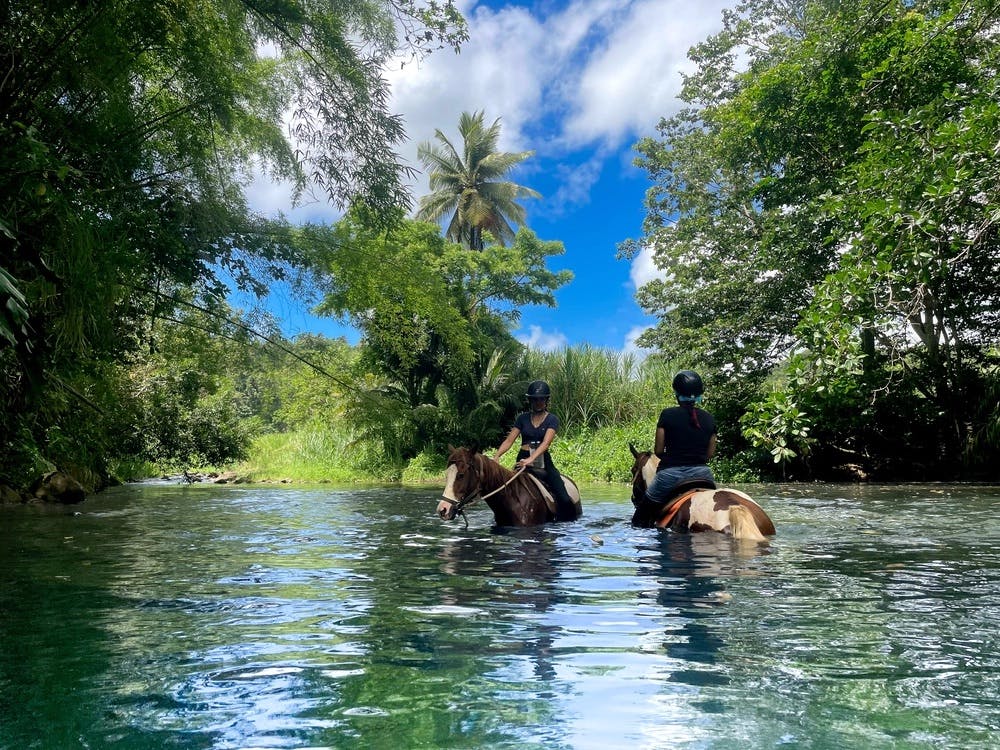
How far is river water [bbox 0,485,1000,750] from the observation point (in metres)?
2.86

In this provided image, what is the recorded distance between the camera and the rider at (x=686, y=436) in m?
8.86

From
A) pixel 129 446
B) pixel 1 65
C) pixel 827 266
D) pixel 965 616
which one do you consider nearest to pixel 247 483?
pixel 129 446

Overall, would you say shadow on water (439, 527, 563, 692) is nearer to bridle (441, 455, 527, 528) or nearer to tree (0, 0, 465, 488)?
bridle (441, 455, 527, 528)

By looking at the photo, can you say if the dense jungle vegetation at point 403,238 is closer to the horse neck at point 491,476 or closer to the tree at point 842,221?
the tree at point 842,221

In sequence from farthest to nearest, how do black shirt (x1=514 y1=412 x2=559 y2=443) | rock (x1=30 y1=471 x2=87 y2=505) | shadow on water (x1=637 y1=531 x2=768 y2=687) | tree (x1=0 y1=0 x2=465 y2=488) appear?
1. rock (x1=30 y1=471 x2=87 y2=505)
2. black shirt (x1=514 y1=412 x2=559 y2=443)
3. tree (x1=0 y1=0 x2=465 y2=488)
4. shadow on water (x1=637 y1=531 x2=768 y2=687)

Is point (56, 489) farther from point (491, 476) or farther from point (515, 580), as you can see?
point (515, 580)

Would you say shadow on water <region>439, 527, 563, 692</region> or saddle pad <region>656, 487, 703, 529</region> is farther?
saddle pad <region>656, 487, 703, 529</region>

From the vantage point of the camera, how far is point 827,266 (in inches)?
823

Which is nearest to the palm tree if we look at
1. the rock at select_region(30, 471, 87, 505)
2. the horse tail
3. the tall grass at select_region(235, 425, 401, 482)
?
the tall grass at select_region(235, 425, 401, 482)

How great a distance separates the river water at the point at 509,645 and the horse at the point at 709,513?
0.23m

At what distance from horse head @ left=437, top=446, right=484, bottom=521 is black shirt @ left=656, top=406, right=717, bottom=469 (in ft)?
7.10

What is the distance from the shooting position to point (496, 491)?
952cm

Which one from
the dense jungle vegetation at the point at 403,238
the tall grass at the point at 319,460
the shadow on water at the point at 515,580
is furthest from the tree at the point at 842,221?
the tall grass at the point at 319,460

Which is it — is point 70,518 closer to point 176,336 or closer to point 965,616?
point 176,336
